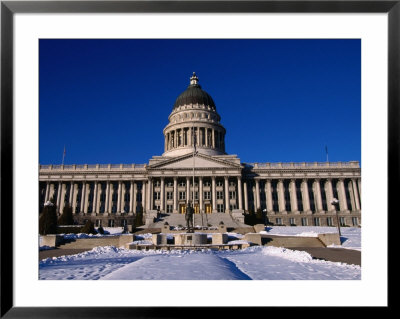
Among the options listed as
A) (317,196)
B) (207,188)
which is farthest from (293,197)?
(207,188)

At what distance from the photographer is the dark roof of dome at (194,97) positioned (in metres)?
91.9

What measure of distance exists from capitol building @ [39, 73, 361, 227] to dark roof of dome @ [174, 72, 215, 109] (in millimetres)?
24307

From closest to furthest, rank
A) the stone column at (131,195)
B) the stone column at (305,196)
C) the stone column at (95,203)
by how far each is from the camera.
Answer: the stone column at (305,196) → the stone column at (95,203) → the stone column at (131,195)

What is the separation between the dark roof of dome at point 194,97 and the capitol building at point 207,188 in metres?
24.3

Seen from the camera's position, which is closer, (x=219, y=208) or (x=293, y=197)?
(x=219, y=208)

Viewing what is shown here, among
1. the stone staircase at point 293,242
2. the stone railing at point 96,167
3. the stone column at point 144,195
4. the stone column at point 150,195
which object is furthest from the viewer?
the stone railing at point 96,167

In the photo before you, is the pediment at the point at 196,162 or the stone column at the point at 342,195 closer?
the pediment at the point at 196,162

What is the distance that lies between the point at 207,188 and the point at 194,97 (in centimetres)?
3342

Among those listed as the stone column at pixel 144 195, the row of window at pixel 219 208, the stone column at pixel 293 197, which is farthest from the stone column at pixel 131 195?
the stone column at pixel 293 197

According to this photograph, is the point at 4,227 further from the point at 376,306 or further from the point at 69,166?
the point at 69,166

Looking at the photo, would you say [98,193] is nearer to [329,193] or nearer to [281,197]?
[281,197]

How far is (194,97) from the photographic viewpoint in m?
92.2

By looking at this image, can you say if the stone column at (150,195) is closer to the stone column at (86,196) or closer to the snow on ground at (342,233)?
the stone column at (86,196)

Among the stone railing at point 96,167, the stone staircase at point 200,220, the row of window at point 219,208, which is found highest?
the stone railing at point 96,167
